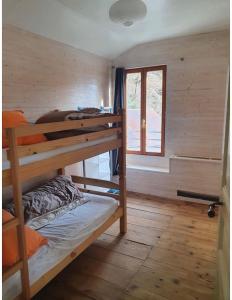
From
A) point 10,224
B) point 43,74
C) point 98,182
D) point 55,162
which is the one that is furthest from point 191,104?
point 10,224

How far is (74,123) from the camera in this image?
1937mm

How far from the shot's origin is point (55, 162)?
174cm

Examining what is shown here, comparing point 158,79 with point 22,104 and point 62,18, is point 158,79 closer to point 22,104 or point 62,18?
A: point 62,18

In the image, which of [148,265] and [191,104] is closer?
[148,265]

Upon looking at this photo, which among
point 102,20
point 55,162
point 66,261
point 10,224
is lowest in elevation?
point 66,261

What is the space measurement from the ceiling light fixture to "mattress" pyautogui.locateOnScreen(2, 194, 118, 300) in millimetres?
1781

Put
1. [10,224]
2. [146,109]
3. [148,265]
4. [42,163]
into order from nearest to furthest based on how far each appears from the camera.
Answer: [10,224] < [42,163] < [148,265] < [146,109]

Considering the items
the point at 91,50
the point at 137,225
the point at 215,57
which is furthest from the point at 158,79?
the point at 137,225

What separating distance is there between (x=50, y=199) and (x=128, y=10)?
1.85m

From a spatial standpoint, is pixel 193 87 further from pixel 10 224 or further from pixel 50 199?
pixel 10 224

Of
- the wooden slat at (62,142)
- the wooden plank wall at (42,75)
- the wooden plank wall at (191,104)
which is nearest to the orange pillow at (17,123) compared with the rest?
the wooden slat at (62,142)

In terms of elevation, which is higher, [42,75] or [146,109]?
[42,75]

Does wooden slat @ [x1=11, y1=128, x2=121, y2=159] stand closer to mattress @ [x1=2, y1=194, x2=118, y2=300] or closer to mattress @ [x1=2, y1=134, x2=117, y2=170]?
mattress @ [x1=2, y1=134, x2=117, y2=170]

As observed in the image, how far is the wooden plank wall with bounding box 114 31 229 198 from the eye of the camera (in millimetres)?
3326
